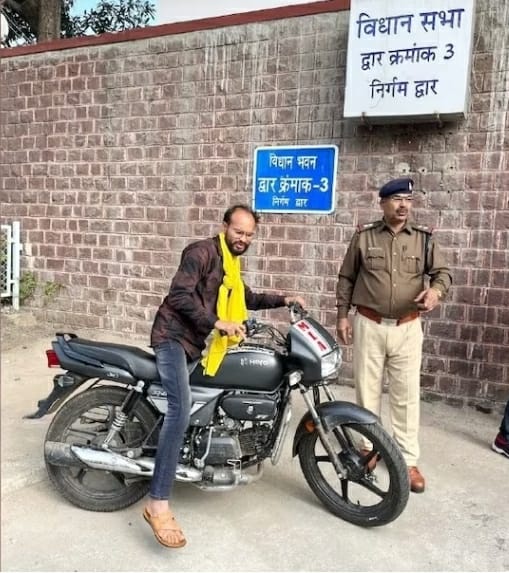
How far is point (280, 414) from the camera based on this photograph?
300cm

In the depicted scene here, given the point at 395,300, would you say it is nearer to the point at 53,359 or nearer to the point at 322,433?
the point at 322,433

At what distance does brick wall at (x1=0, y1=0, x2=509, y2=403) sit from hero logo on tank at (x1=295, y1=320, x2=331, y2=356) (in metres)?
2.38

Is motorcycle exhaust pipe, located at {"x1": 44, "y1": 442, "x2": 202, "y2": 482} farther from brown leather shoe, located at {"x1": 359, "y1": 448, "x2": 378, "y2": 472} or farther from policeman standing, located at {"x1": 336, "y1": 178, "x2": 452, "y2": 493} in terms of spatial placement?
policeman standing, located at {"x1": 336, "y1": 178, "x2": 452, "y2": 493}

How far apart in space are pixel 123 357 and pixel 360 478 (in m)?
1.35

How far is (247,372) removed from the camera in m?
2.93

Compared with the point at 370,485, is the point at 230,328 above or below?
above

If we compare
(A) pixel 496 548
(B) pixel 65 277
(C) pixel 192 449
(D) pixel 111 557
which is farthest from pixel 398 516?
(B) pixel 65 277

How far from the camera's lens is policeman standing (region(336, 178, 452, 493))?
11.4 ft

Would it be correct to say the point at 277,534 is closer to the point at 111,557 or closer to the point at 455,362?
the point at 111,557

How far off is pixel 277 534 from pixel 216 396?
0.75m

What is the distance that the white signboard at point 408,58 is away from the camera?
4629 mm

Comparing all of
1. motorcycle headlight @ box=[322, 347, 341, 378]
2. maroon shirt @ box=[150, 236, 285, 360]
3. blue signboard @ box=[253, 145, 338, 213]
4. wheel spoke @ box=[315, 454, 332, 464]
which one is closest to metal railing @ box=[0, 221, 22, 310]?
blue signboard @ box=[253, 145, 338, 213]

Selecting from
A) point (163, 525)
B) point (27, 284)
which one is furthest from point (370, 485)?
point (27, 284)

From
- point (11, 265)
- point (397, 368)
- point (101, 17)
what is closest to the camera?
point (397, 368)
